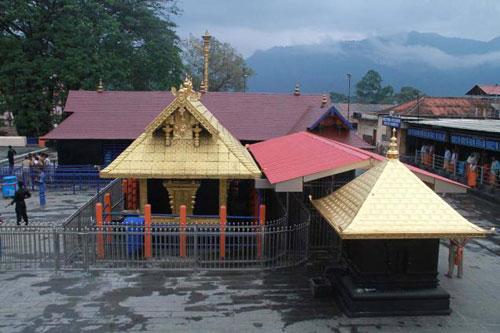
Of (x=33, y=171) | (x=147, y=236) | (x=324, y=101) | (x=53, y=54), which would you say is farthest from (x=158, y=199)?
(x=53, y=54)

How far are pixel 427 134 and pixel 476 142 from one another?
639 cm

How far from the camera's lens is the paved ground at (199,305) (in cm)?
1051

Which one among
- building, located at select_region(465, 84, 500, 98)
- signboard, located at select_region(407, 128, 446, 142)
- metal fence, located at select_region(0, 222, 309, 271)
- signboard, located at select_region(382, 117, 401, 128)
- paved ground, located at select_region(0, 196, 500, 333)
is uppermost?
building, located at select_region(465, 84, 500, 98)

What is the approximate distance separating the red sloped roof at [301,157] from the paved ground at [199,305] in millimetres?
2807

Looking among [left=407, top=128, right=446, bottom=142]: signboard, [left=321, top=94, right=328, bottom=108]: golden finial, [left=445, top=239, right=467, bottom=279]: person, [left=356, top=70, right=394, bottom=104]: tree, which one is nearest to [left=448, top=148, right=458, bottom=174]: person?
[left=407, top=128, right=446, bottom=142]: signboard

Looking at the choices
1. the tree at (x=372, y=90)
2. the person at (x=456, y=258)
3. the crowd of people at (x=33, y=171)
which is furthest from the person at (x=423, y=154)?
the tree at (x=372, y=90)

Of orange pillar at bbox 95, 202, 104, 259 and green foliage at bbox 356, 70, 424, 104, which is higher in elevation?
green foliage at bbox 356, 70, 424, 104

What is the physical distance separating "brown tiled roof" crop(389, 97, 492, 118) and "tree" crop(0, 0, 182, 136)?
24.2 metres

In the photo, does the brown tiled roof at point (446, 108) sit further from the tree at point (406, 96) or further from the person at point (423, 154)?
the tree at point (406, 96)

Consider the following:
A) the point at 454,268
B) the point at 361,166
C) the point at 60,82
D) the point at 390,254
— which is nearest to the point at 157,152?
the point at 361,166

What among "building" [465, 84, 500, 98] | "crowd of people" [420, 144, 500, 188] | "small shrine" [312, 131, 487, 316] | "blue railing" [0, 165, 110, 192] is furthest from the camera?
"building" [465, 84, 500, 98]

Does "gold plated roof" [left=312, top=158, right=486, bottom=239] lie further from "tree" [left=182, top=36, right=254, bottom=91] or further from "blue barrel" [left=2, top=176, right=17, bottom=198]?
"tree" [left=182, top=36, right=254, bottom=91]

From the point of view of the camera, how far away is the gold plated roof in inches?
407

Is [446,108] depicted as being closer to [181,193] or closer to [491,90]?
[491,90]
